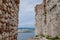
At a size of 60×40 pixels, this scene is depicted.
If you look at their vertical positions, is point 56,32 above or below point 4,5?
below

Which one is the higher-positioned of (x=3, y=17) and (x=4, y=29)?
(x=3, y=17)

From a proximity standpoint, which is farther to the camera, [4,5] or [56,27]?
[56,27]

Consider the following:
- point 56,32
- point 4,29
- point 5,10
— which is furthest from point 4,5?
point 56,32

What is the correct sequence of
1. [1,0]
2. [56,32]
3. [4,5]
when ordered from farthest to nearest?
[56,32] → [4,5] → [1,0]

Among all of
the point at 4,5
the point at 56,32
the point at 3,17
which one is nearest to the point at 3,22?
the point at 3,17

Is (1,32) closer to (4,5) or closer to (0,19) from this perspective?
(0,19)

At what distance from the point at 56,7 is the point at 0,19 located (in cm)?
324

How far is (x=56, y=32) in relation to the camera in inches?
179

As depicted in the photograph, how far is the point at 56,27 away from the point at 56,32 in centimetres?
16

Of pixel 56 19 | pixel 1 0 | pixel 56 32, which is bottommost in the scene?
pixel 56 32

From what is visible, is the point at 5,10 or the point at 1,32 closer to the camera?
the point at 1,32

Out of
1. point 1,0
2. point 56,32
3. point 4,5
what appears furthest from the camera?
point 56,32

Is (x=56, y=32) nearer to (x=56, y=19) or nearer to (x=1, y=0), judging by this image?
(x=56, y=19)

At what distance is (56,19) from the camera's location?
4625 millimetres
